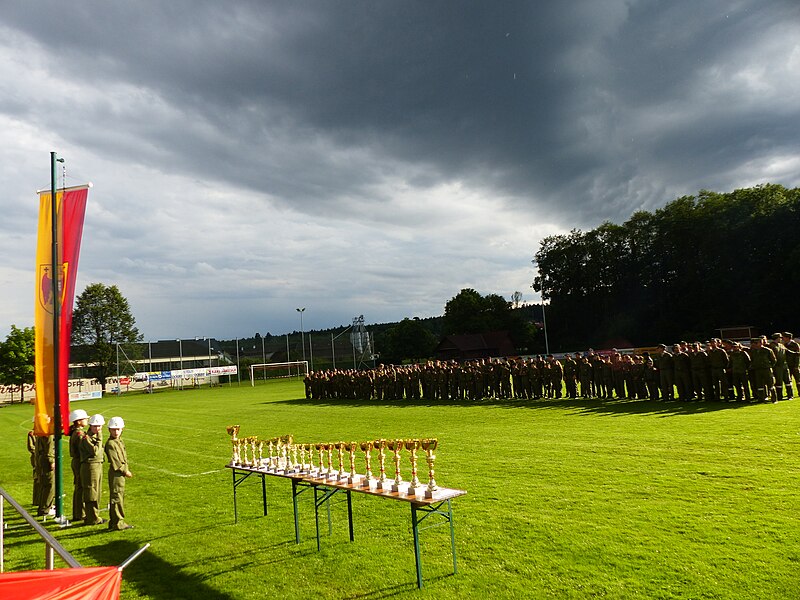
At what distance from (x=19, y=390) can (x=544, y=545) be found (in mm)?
72765

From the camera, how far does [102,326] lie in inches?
2781

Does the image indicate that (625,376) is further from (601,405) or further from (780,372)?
(780,372)

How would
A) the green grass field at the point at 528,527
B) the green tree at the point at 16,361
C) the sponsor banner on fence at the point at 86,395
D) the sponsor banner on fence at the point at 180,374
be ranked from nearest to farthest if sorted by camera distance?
the green grass field at the point at 528,527
the sponsor banner on fence at the point at 86,395
the sponsor banner on fence at the point at 180,374
the green tree at the point at 16,361

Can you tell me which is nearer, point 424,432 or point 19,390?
point 424,432

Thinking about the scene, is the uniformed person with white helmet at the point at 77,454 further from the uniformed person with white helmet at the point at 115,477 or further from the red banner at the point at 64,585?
the red banner at the point at 64,585

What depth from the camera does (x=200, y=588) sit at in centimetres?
562

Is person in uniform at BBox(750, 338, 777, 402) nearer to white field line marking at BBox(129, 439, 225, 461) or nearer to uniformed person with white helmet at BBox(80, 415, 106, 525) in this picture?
white field line marking at BBox(129, 439, 225, 461)

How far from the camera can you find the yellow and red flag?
29.3 ft

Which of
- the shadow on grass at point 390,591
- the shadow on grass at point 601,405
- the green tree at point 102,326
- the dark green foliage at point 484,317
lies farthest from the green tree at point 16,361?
the shadow on grass at point 390,591

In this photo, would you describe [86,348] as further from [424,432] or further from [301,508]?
[301,508]

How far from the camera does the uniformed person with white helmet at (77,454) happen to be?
861 centimetres

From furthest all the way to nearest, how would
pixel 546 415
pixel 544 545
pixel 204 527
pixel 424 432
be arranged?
pixel 546 415
pixel 424 432
pixel 204 527
pixel 544 545

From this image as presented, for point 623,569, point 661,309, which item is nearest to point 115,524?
point 623,569

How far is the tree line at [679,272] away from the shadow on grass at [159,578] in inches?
1941
